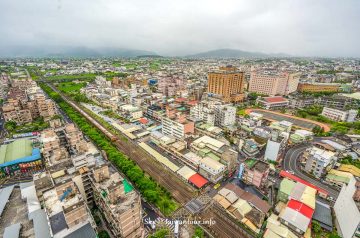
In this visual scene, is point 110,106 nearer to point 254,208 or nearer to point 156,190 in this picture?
point 156,190

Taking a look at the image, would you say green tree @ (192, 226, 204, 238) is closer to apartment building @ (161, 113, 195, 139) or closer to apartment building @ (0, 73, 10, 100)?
apartment building @ (161, 113, 195, 139)

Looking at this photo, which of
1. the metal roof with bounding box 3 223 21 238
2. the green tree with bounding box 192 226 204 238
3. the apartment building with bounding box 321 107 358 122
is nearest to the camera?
the metal roof with bounding box 3 223 21 238

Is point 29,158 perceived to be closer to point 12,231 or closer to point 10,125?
point 12,231

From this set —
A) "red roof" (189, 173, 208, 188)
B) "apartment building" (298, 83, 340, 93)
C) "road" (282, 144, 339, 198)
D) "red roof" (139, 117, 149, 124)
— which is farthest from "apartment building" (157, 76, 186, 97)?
"apartment building" (298, 83, 340, 93)

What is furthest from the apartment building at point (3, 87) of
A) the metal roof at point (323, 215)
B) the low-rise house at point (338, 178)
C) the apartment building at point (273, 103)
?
the low-rise house at point (338, 178)

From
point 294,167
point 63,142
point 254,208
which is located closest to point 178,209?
point 254,208

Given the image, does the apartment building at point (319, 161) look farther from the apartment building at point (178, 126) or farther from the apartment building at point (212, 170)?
the apartment building at point (178, 126)

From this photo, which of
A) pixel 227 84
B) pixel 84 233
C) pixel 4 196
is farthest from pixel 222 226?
pixel 227 84

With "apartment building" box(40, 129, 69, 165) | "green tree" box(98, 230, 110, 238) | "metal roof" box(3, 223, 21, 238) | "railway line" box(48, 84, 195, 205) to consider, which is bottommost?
"railway line" box(48, 84, 195, 205)
